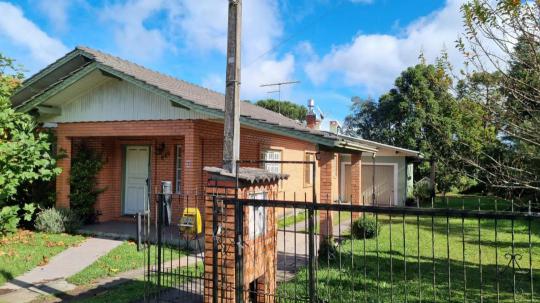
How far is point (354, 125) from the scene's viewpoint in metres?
33.3

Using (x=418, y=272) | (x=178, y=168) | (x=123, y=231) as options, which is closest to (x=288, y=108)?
(x=178, y=168)

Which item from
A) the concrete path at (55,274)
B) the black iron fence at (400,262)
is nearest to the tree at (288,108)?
the black iron fence at (400,262)

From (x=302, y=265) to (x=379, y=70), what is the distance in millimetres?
13048

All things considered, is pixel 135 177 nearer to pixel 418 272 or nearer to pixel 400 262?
pixel 400 262

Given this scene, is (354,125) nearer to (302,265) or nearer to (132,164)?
(132,164)

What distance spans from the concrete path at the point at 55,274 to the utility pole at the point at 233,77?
147 inches

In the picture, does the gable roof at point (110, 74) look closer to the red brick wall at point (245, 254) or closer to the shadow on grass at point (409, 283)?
the shadow on grass at point (409, 283)

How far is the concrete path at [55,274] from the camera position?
19.5 feet

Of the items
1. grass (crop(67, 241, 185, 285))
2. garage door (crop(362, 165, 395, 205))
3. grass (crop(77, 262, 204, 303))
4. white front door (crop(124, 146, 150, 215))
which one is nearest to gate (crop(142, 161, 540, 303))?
grass (crop(77, 262, 204, 303))

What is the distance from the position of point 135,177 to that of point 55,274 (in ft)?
17.1

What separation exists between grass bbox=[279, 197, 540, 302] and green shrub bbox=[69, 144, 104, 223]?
6.99m

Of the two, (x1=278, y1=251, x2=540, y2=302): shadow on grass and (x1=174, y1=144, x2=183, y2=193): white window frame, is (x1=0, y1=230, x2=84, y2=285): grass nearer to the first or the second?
(x1=174, y1=144, x2=183, y2=193): white window frame

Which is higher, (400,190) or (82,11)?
(82,11)

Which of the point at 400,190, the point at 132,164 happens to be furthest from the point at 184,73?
the point at 400,190
